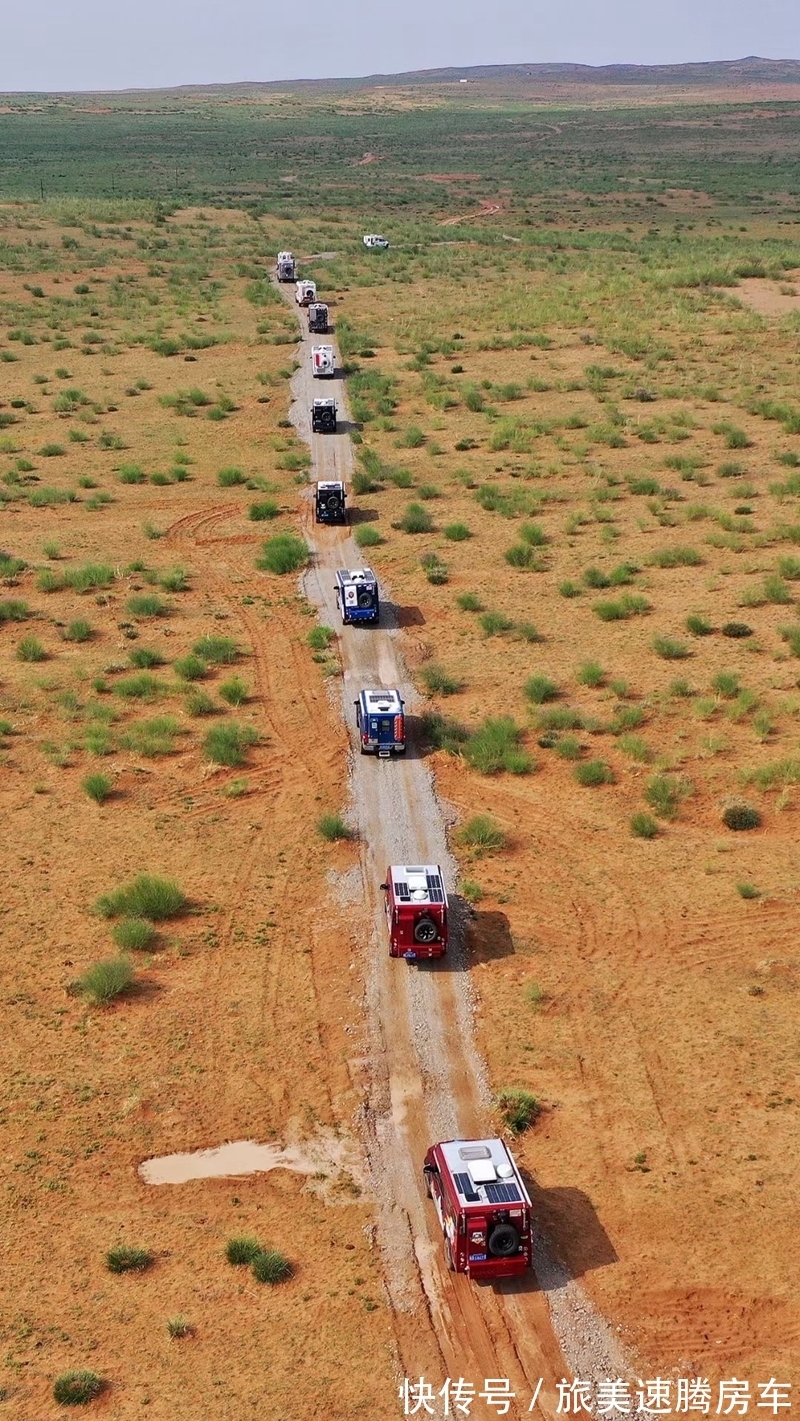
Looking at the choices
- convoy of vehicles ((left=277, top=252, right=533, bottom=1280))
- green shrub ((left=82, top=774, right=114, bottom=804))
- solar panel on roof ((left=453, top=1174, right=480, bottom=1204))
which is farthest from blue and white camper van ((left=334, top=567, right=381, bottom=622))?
solar panel on roof ((left=453, top=1174, right=480, bottom=1204))

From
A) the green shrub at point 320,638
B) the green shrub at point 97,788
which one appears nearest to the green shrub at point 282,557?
the green shrub at point 320,638

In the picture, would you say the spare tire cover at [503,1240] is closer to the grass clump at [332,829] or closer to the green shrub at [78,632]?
the grass clump at [332,829]

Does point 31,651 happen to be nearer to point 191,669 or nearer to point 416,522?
point 191,669

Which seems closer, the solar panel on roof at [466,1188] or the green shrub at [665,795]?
the solar panel on roof at [466,1188]

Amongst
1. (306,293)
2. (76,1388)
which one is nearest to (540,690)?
(76,1388)

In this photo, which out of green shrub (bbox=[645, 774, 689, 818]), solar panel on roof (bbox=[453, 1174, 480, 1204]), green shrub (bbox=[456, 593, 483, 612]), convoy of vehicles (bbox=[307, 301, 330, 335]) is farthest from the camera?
convoy of vehicles (bbox=[307, 301, 330, 335])

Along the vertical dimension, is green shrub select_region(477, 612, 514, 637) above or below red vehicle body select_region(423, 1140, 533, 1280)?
below

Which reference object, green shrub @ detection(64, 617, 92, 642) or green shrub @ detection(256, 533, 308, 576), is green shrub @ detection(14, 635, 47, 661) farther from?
green shrub @ detection(256, 533, 308, 576)
